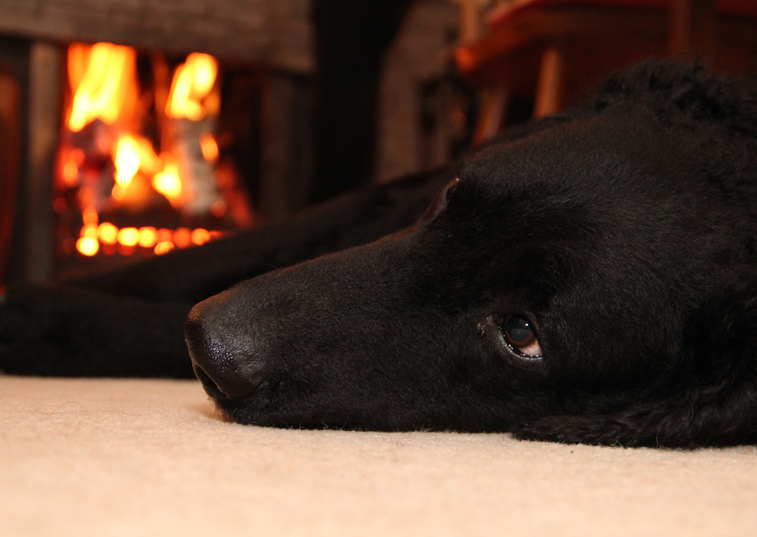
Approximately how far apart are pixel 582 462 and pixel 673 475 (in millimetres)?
97

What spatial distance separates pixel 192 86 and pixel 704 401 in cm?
383

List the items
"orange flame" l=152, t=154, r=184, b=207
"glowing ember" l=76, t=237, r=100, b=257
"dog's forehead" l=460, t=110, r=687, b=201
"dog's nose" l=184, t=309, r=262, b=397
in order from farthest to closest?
"orange flame" l=152, t=154, r=184, b=207 < "glowing ember" l=76, t=237, r=100, b=257 < "dog's forehead" l=460, t=110, r=687, b=201 < "dog's nose" l=184, t=309, r=262, b=397

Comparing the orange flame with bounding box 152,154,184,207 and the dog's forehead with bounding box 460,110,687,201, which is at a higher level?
the dog's forehead with bounding box 460,110,687,201

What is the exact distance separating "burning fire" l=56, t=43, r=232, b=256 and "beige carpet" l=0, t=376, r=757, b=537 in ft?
10.6

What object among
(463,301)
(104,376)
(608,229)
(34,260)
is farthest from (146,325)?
(34,260)

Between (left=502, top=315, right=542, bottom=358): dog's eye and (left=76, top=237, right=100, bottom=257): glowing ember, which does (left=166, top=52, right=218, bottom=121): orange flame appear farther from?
(left=502, top=315, right=542, bottom=358): dog's eye

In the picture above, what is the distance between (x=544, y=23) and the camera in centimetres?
234

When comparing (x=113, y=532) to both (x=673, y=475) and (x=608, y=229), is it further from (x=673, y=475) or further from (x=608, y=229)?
(x=608, y=229)

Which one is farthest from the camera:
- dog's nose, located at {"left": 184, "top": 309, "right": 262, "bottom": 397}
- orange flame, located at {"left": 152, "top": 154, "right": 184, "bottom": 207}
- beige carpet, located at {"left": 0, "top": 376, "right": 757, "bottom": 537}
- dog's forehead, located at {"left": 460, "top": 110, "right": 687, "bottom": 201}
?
orange flame, located at {"left": 152, "top": 154, "right": 184, "bottom": 207}

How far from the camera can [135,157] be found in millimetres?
4160

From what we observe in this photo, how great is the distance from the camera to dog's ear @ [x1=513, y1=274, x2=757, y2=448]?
1.01 meters

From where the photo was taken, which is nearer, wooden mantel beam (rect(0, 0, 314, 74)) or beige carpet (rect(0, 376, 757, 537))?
beige carpet (rect(0, 376, 757, 537))

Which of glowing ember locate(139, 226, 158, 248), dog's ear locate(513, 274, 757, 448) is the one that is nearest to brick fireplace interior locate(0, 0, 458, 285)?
glowing ember locate(139, 226, 158, 248)

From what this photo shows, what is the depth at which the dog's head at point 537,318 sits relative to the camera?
103 cm
